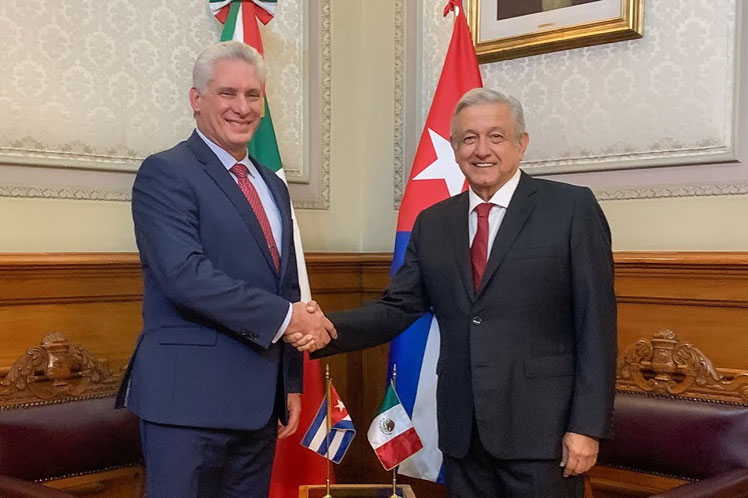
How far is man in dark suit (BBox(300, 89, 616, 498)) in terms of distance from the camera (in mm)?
1867

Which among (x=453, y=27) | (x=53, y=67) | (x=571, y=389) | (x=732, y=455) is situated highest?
(x=453, y=27)

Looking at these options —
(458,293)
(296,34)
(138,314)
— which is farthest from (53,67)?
(458,293)

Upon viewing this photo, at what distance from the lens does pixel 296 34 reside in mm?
3539

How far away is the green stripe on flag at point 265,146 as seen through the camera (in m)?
3.04

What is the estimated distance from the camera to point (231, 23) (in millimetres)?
3047

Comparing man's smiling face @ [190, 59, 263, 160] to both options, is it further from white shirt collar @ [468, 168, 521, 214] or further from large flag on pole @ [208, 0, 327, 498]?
large flag on pole @ [208, 0, 327, 498]

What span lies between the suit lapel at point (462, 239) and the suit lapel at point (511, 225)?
0.06 m

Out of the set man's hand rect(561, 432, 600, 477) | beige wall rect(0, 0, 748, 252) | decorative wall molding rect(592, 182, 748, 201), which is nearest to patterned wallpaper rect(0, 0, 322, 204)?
beige wall rect(0, 0, 748, 252)

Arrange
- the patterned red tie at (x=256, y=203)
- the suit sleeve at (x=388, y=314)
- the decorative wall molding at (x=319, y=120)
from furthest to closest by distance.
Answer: the decorative wall molding at (x=319, y=120), the suit sleeve at (x=388, y=314), the patterned red tie at (x=256, y=203)

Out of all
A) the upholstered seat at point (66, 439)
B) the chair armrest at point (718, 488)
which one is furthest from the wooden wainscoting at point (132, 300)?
the chair armrest at point (718, 488)

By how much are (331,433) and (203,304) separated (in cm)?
103

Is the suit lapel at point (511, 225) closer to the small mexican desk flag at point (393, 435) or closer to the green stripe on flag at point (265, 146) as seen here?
the small mexican desk flag at point (393, 435)

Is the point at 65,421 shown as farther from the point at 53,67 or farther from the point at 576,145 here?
the point at 576,145

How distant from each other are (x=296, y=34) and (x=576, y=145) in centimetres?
138
